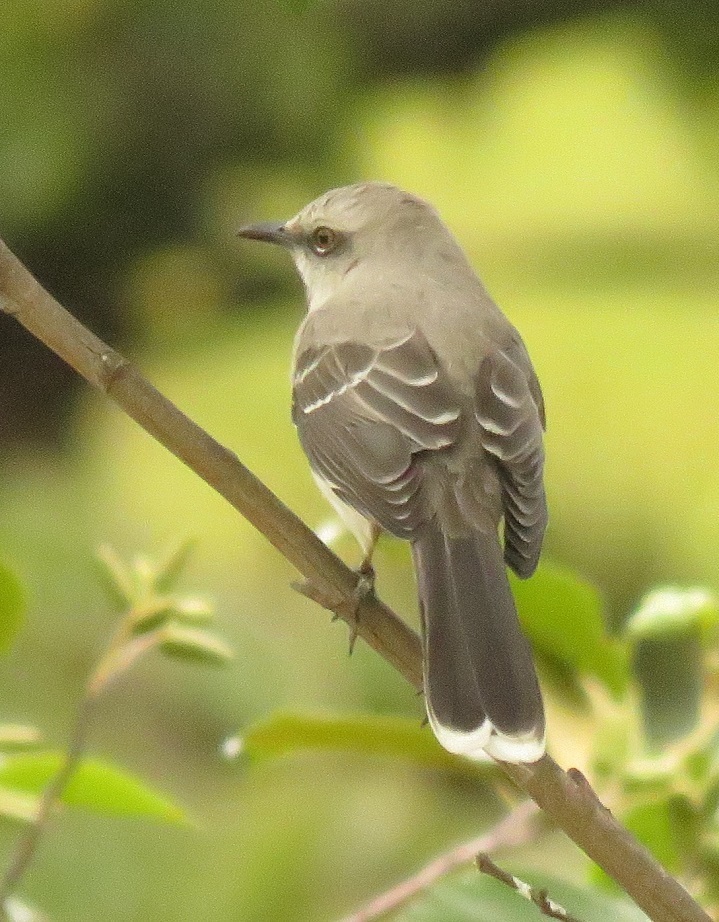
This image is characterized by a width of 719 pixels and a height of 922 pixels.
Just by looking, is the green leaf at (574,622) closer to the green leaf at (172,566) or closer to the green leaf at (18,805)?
the green leaf at (172,566)

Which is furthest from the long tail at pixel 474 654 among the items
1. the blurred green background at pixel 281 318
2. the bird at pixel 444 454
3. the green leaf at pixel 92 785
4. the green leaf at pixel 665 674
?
the blurred green background at pixel 281 318

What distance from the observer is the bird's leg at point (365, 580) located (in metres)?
1.83

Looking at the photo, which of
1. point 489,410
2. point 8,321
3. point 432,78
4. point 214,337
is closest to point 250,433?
point 214,337

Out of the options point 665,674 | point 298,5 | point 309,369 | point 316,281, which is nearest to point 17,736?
point 309,369

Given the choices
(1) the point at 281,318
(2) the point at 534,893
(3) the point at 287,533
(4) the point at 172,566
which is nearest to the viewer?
(2) the point at 534,893

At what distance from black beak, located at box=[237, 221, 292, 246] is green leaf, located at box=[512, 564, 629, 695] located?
106cm

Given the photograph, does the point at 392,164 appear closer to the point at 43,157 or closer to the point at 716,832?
the point at 43,157

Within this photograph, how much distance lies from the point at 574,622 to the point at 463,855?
1.14ft

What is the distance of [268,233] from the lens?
2916mm

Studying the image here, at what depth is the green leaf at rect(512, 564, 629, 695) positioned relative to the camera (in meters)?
1.99

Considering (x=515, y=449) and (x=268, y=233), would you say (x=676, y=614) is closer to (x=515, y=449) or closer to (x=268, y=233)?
(x=515, y=449)

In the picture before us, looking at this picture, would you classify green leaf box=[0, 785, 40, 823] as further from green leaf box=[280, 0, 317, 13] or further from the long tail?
green leaf box=[280, 0, 317, 13]

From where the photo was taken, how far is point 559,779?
1.60 meters

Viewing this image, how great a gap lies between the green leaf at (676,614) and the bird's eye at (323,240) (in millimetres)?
1182
